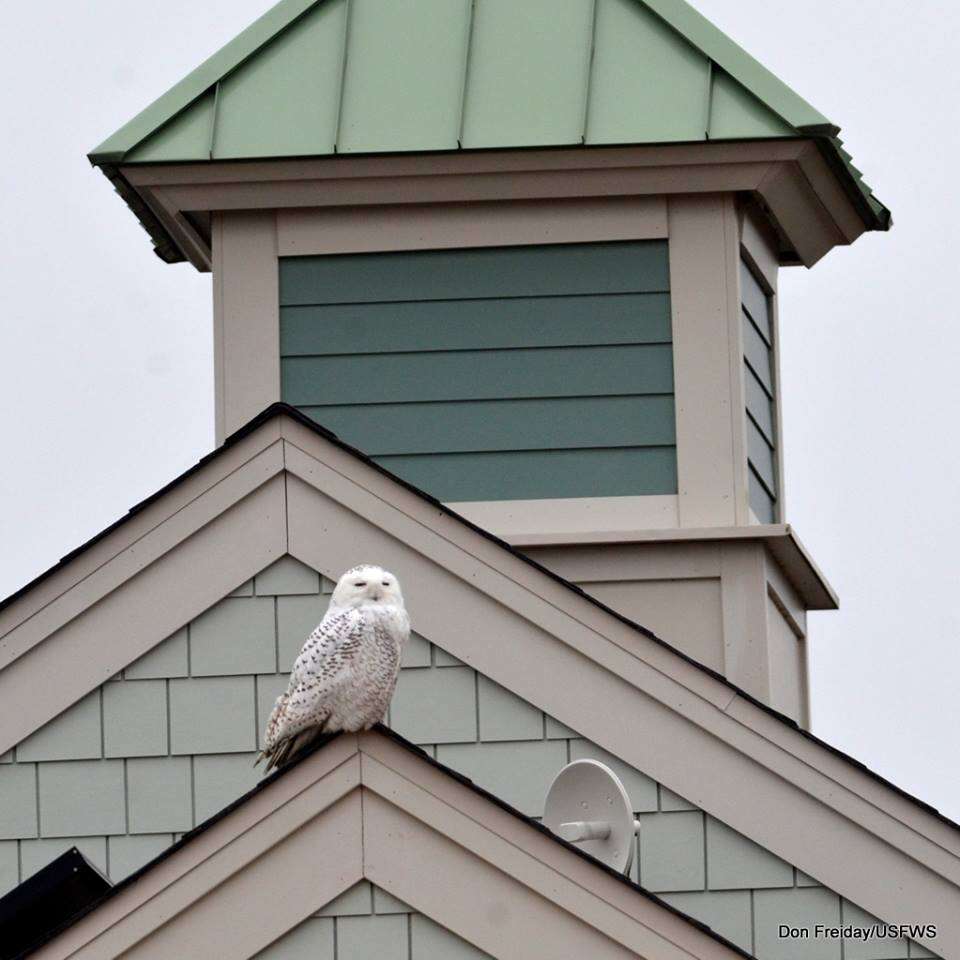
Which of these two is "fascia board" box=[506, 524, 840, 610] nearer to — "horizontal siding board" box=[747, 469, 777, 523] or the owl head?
"horizontal siding board" box=[747, 469, 777, 523]

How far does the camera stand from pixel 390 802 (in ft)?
25.5

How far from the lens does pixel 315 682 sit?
27.0 feet

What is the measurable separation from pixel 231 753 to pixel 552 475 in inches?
82.5

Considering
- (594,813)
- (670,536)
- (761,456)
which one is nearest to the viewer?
(594,813)

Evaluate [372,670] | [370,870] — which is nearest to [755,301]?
[372,670]

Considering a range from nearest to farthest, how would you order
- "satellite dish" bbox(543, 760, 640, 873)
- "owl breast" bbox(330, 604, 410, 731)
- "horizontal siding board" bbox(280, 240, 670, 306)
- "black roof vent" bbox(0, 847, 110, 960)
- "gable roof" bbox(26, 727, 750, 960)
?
"gable roof" bbox(26, 727, 750, 960), "owl breast" bbox(330, 604, 410, 731), "satellite dish" bbox(543, 760, 640, 873), "black roof vent" bbox(0, 847, 110, 960), "horizontal siding board" bbox(280, 240, 670, 306)

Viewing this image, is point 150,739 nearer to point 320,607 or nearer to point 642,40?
point 320,607

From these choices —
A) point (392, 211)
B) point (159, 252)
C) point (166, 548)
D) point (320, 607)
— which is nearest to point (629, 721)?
point (320, 607)

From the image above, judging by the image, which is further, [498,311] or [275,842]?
[498,311]

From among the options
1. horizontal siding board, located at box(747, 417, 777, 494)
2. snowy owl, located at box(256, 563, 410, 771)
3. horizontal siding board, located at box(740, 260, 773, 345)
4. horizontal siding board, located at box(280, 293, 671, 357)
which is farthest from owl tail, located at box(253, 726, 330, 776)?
horizontal siding board, located at box(740, 260, 773, 345)

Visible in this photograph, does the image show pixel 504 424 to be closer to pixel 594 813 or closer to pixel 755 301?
pixel 755 301

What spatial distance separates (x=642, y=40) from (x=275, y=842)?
4.86m

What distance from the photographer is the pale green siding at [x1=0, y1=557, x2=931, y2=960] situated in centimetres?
956

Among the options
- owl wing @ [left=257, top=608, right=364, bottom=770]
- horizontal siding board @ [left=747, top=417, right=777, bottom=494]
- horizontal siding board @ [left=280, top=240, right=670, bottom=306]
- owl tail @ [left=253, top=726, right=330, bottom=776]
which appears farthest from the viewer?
horizontal siding board @ [left=747, top=417, right=777, bottom=494]
